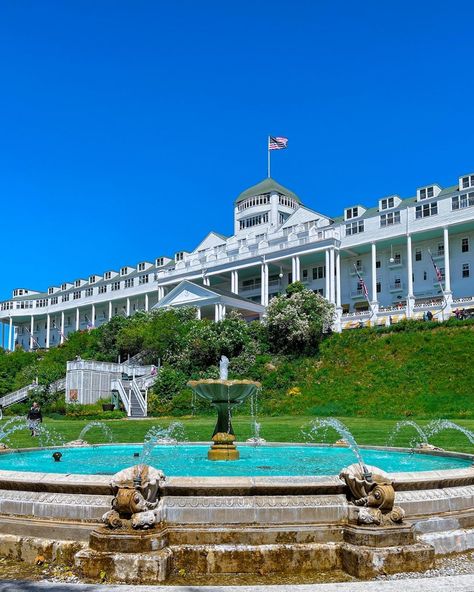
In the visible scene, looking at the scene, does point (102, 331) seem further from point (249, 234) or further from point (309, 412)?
point (309, 412)

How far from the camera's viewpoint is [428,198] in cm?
5844

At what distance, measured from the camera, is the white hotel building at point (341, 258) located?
56219 mm

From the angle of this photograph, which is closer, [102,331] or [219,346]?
[219,346]

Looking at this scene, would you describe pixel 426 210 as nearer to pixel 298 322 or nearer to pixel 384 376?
pixel 298 322

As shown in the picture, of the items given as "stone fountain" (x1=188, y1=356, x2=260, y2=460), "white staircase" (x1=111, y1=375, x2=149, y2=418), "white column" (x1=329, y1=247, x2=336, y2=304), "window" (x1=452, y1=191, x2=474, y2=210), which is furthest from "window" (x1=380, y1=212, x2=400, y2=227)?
"stone fountain" (x1=188, y1=356, x2=260, y2=460)

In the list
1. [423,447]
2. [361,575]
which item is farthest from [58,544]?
[423,447]

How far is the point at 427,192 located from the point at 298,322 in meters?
20.2

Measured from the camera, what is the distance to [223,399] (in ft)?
47.0

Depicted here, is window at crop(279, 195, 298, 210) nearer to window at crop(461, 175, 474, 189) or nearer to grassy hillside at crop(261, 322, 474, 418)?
window at crop(461, 175, 474, 189)

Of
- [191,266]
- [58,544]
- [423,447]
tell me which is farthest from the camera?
[191,266]

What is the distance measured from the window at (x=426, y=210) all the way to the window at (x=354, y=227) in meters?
6.24

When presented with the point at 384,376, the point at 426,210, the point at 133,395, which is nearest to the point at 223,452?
the point at 384,376

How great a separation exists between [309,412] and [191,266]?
40902 mm

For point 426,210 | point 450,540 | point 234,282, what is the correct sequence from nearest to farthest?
point 450,540 → point 426,210 → point 234,282
